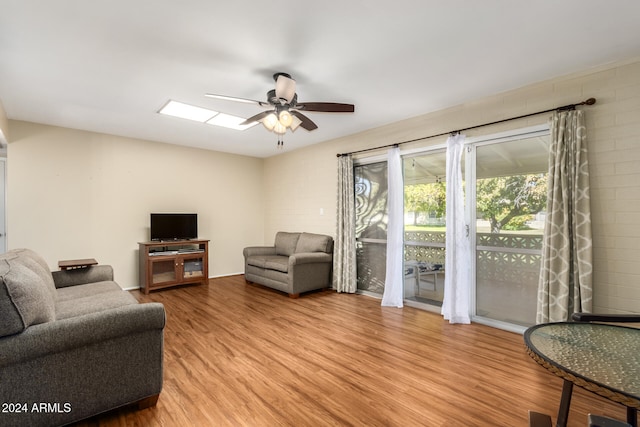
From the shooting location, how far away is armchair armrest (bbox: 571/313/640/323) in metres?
1.67

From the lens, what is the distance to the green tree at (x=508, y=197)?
10.1 ft

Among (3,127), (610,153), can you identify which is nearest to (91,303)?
(3,127)

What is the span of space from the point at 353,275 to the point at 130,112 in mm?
3870

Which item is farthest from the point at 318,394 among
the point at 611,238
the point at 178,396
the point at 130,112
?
the point at 130,112

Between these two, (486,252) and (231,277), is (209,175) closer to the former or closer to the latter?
(231,277)

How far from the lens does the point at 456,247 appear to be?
137 inches

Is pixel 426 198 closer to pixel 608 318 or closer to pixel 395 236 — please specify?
pixel 395 236

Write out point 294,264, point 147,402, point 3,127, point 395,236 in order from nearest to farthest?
1. point 147,402
2. point 3,127
3. point 395,236
4. point 294,264

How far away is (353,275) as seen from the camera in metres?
4.74

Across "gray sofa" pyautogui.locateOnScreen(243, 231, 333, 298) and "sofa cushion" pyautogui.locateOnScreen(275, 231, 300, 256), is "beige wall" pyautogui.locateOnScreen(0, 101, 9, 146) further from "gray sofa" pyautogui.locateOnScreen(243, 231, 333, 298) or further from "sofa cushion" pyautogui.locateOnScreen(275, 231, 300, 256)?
"sofa cushion" pyautogui.locateOnScreen(275, 231, 300, 256)

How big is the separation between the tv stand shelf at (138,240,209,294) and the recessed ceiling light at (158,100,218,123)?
2204 millimetres

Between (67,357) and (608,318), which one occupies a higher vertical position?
(608,318)

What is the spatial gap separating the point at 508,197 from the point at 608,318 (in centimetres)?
181

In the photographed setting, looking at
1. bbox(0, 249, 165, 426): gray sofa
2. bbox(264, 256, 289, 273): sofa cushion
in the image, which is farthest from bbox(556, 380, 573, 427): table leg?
bbox(264, 256, 289, 273): sofa cushion
